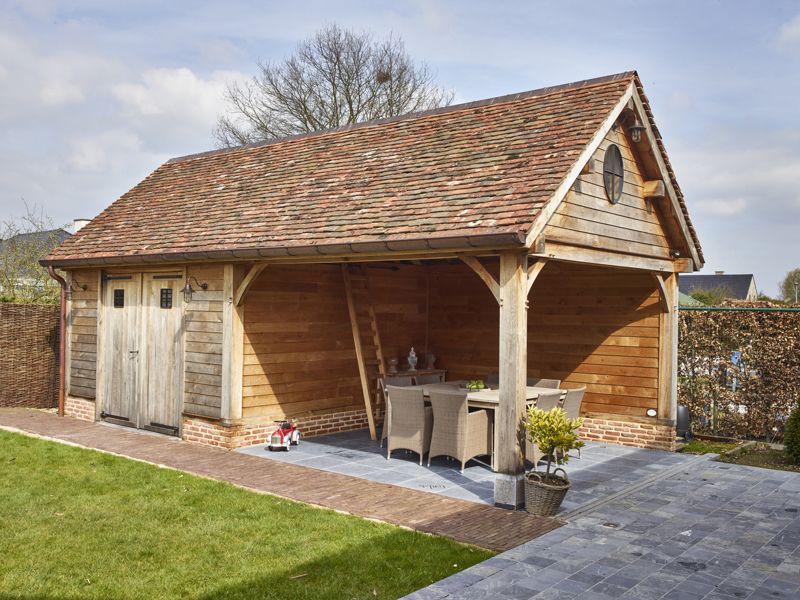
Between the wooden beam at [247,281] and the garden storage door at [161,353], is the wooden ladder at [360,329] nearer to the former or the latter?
the wooden beam at [247,281]

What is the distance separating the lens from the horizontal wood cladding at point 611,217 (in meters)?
8.19

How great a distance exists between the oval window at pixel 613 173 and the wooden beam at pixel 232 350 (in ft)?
16.4

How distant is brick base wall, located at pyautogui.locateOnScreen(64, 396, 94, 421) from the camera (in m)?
12.1

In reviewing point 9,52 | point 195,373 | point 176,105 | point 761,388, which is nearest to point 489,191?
point 195,373

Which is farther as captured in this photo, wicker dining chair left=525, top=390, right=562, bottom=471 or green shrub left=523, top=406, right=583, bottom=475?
wicker dining chair left=525, top=390, right=562, bottom=471

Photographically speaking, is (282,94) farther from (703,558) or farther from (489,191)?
(703,558)

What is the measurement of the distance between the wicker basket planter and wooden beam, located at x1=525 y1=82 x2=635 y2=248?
227 cm

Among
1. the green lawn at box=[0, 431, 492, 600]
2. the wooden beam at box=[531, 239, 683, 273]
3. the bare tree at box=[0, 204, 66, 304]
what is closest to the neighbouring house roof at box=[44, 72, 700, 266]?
the wooden beam at box=[531, 239, 683, 273]

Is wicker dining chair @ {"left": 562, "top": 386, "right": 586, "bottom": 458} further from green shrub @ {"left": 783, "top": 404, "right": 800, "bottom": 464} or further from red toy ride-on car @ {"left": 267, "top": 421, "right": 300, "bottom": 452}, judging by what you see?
red toy ride-on car @ {"left": 267, "top": 421, "right": 300, "bottom": 452}

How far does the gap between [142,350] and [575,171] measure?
23.6 ft

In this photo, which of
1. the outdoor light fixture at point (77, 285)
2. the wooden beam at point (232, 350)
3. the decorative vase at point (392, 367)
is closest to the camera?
the wooden beam at point (232, 350)

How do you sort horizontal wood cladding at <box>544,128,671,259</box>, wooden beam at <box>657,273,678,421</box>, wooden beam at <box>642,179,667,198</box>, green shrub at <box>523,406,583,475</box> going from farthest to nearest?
1. wooden beam at <box>657,273,678,421</box>
2. wooden beam at <box>642,179,667,198</box>
3. horizontal wood cladding at <box>544,128,671,259</box>
4. green shrub at <box>523,406,583,475</box>

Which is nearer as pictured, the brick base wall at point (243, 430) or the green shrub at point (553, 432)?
the green shrub at point (553, 432)

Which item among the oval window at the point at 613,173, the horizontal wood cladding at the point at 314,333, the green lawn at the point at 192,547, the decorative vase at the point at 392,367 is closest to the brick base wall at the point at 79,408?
the horizontal wood cladding at the point at 314,333
